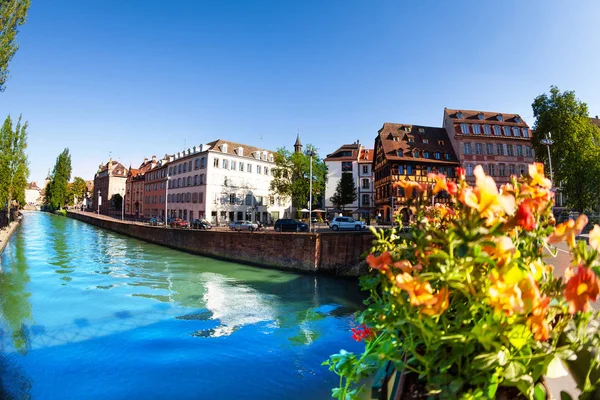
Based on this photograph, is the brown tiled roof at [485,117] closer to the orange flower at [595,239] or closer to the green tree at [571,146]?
the green tree at [571,146]

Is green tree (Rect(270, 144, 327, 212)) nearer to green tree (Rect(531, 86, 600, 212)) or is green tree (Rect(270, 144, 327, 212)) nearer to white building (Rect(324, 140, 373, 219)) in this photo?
white building (Rect(324, 140, 373, 219))

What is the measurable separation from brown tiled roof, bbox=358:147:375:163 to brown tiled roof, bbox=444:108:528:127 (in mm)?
14876

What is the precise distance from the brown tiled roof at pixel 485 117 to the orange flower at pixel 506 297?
46.9m

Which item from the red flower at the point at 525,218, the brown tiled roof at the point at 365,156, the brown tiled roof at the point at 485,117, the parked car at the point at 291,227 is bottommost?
the parked car at the point at 291,227

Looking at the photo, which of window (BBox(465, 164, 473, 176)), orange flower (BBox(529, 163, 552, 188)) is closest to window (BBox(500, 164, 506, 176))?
window (BBox(465, 164, 473, 176))

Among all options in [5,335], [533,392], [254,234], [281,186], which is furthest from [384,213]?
[533,392]

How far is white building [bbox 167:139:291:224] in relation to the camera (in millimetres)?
49875

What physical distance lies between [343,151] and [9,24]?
153 ft

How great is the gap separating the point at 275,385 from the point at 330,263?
14.5 m

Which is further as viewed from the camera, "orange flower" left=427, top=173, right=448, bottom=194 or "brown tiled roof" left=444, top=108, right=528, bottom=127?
"brown tiled roof" left=444, top=108, right=528, bottom=127

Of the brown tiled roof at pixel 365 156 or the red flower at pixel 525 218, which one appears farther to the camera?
the brown tiled roof at pixel 365 156

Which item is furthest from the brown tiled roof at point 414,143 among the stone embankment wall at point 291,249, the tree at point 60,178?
the tree at point 60,178

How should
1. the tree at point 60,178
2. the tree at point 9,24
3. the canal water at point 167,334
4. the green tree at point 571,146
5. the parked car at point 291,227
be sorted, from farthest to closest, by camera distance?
the tree at point 60,178
the parked car at point 291,227
the green tree at point 571,146
the tree at point 9,24
the canal water at point 167,334

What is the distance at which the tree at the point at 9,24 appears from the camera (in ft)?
56.9
